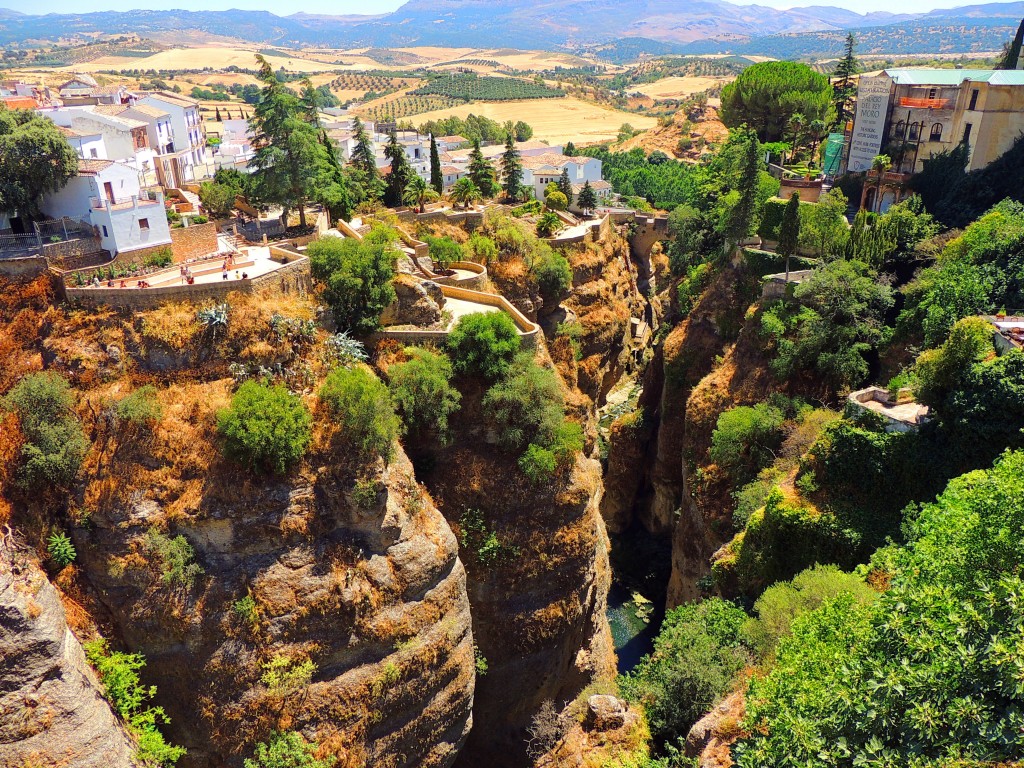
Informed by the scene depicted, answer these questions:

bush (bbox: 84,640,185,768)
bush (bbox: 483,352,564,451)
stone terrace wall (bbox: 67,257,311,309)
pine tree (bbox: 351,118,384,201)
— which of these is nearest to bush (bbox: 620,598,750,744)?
bush (bbox: 483,352,564,451)

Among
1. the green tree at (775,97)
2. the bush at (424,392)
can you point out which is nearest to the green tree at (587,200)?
the green tree at (775,97)

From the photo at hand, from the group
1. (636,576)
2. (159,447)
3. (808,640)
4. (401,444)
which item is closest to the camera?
(808,640)

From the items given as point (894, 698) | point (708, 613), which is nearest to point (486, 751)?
point (708, 613)

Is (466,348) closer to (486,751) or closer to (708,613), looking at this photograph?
(708,613)

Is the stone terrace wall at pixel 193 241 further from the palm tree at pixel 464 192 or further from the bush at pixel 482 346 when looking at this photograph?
the palm tree at pixel 464 192

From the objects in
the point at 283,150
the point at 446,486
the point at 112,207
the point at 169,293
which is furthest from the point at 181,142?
the point at 446,486

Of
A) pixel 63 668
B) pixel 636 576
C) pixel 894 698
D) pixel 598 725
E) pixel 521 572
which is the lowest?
pixel 636 576
